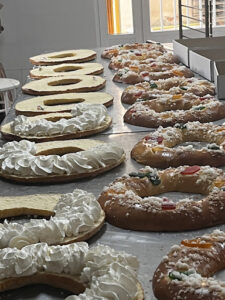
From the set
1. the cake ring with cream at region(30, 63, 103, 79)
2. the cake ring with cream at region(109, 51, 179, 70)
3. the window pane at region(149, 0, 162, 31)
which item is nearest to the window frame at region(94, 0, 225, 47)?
the window pane at region(149, 0, 162, 31)

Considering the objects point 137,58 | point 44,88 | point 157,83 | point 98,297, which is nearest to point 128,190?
point 98,297

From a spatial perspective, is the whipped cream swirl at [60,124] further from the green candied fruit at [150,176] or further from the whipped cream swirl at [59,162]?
the green candied fruit at [150,176]

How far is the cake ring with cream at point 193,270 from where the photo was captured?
4.29ft

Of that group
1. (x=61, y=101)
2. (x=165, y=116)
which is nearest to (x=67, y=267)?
(x=165, y=116)

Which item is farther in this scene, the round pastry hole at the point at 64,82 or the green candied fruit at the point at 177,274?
the round pastry hole at the point at 64,82

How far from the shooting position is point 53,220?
1.67m

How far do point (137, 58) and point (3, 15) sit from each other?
2.48m

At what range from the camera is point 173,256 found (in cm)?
146

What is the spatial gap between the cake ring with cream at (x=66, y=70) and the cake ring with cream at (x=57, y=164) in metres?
1.58

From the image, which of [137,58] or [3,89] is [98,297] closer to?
[137,58]

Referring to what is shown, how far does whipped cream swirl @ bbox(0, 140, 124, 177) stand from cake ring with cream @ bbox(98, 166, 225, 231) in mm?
193

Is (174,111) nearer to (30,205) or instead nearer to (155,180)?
(155,180)

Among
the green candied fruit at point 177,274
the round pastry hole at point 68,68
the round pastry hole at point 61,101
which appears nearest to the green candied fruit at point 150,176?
the green candied fruit at point 177,274

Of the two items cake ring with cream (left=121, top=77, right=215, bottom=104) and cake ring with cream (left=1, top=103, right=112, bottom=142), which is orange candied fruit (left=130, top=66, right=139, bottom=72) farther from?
cake ring with cream (left=1, top=103, right=112, bottom=142)
